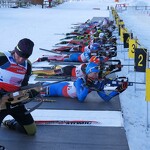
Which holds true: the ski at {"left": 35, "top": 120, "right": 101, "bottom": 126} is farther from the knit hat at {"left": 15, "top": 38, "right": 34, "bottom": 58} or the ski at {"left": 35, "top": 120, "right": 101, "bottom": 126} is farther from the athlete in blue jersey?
the knit hat at {"left": 15, "top": 38, "right": 34, "bottom": 58}

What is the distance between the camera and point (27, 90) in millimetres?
4258

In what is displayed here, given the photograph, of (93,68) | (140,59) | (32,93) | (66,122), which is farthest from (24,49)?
(140,59)

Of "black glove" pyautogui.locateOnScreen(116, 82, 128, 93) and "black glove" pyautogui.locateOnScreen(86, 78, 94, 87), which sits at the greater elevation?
"black glove" pyautogui.locateOnScreen(86, 78, 94, 87)

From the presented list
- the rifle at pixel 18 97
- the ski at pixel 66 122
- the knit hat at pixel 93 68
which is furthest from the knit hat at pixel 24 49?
the knit hat at pixel 93 68

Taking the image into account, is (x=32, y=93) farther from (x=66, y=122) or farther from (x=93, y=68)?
(x=93, y=68)

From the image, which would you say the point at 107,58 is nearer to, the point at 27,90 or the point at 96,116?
the point at 96,116

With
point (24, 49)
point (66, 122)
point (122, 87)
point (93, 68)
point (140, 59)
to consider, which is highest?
point (24, 49)

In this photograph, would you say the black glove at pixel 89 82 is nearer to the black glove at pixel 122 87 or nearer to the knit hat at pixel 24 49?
the black glove at pixel 122 87

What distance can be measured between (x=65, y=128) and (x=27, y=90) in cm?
98

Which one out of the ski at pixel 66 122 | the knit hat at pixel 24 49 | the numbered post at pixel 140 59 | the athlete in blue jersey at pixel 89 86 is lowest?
the ski at pixel 66 122

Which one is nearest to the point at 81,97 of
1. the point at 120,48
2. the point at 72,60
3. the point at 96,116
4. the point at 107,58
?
the point at 96,116

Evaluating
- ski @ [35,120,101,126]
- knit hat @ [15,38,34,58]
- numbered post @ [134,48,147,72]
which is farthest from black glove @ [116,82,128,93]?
knit hat @ [15,38,34,58]

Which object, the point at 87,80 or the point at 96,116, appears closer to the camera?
the point at 96,116

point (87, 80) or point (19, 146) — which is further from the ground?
point (87, 80)
